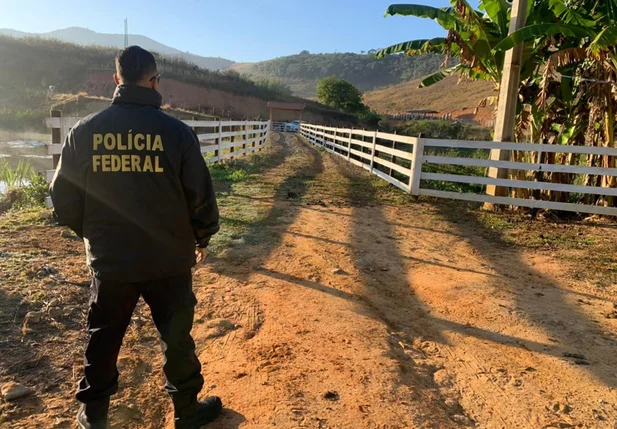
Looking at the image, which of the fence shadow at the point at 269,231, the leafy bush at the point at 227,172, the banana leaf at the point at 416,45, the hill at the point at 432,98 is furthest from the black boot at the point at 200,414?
the hill at the point at 432,98

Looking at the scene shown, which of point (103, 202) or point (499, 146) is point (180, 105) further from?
point (103, 202)

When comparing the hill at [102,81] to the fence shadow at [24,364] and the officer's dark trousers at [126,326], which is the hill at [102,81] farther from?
the officer's dark trousers at [126,326]

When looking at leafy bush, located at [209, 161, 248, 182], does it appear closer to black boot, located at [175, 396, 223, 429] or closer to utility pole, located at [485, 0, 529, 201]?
utility pole, located at [485, 0, 529, 201]

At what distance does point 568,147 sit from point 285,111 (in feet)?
194

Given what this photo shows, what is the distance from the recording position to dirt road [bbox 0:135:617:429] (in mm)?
2246

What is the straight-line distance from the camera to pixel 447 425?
2152mm

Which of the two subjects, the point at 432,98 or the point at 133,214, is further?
the point at 432,98

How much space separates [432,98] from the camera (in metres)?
96.8

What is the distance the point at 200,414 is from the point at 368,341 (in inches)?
49.9

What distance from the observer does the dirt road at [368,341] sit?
2.25 metres

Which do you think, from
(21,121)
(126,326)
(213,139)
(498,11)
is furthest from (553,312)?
(21,121)

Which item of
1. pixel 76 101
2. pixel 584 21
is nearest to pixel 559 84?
pixel 584 21

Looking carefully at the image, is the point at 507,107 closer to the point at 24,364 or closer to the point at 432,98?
the point at 24,364

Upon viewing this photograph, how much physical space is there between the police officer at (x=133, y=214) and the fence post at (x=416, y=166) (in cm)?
668
